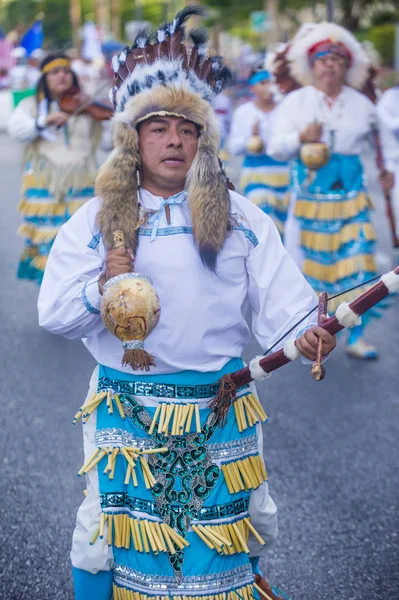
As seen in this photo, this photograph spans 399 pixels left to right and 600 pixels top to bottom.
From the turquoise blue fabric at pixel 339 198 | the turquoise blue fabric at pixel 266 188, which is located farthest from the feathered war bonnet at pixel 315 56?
the turquoise blue fabric at pixel 266 188

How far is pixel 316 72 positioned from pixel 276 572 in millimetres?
3676

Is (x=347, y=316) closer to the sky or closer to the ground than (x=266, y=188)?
closer to the sky

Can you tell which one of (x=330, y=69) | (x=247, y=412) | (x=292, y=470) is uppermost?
(x=330, y=69)

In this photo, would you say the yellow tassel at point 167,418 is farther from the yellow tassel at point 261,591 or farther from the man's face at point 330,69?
the man's face at point 330,69

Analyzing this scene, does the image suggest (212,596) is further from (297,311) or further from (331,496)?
(331,496)

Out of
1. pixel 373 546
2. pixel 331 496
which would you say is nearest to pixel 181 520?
pixel 373 546

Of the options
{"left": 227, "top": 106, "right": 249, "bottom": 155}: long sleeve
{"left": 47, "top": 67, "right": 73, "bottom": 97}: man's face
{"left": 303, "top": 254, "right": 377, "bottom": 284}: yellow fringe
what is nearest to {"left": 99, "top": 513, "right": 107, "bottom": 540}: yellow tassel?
{"left": 303, "top": 254, "right": 377, "bottom": 284}: yellow fringe

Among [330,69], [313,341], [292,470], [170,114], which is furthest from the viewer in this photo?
[330,69]

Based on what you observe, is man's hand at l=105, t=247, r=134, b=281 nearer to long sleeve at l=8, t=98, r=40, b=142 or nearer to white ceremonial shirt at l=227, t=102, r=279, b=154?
long sleeve at l=8, t=98, r=40, b=142

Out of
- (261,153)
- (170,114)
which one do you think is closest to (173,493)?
(170,114)

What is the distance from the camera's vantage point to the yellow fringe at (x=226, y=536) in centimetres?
296

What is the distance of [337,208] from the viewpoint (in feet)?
21.7

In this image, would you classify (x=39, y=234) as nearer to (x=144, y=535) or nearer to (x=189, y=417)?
(x=189, y=417)

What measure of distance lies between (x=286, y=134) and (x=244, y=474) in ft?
12.5
